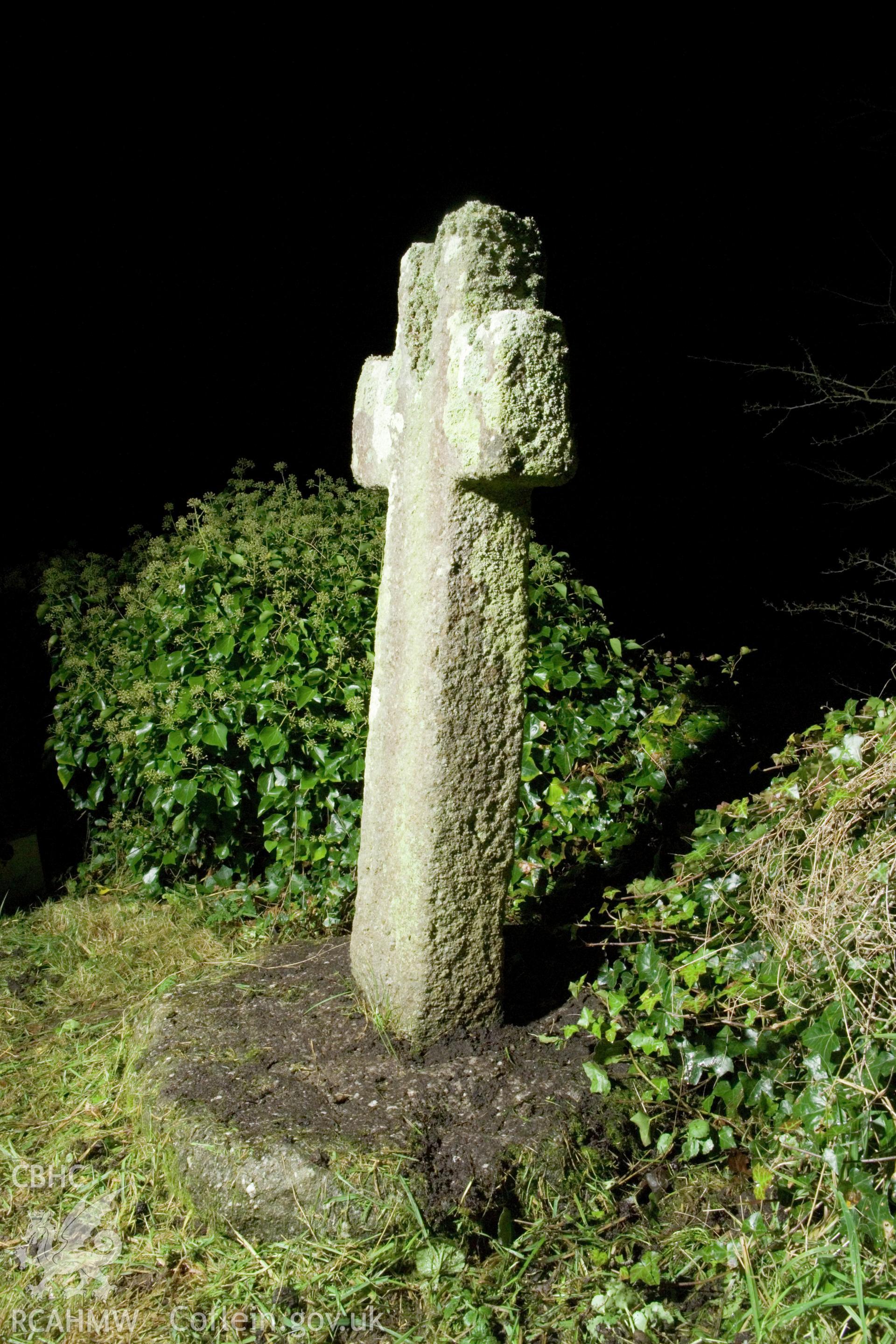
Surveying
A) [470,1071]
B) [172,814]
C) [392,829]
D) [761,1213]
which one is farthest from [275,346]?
[761,1213]

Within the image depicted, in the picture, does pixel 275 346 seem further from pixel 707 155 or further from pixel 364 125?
pixel 707 155

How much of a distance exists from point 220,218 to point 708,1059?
4.65m

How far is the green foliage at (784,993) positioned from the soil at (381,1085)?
15cm

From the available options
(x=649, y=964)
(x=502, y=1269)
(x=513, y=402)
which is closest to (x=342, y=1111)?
(x=502, y=1269)

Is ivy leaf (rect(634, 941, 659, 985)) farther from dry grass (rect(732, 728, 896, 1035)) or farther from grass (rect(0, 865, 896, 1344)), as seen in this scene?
grass (rect(0, 865, 896, 1344))

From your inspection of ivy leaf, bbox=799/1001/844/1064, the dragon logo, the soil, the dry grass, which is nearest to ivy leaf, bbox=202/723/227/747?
the soil

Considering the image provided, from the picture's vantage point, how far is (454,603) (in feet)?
6.03

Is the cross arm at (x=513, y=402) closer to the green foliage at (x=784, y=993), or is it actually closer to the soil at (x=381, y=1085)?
the green foliage at (x=784, y=993)

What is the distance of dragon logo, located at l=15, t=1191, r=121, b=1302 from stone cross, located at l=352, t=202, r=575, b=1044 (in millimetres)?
680

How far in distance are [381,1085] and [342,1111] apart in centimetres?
10

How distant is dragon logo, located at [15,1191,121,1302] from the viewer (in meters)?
1.75

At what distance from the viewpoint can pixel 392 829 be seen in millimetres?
2027

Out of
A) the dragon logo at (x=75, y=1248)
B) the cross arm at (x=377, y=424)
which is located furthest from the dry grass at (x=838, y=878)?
the dragon logo at (x=75, y=1248)

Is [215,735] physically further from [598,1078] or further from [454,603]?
[598,1078]
